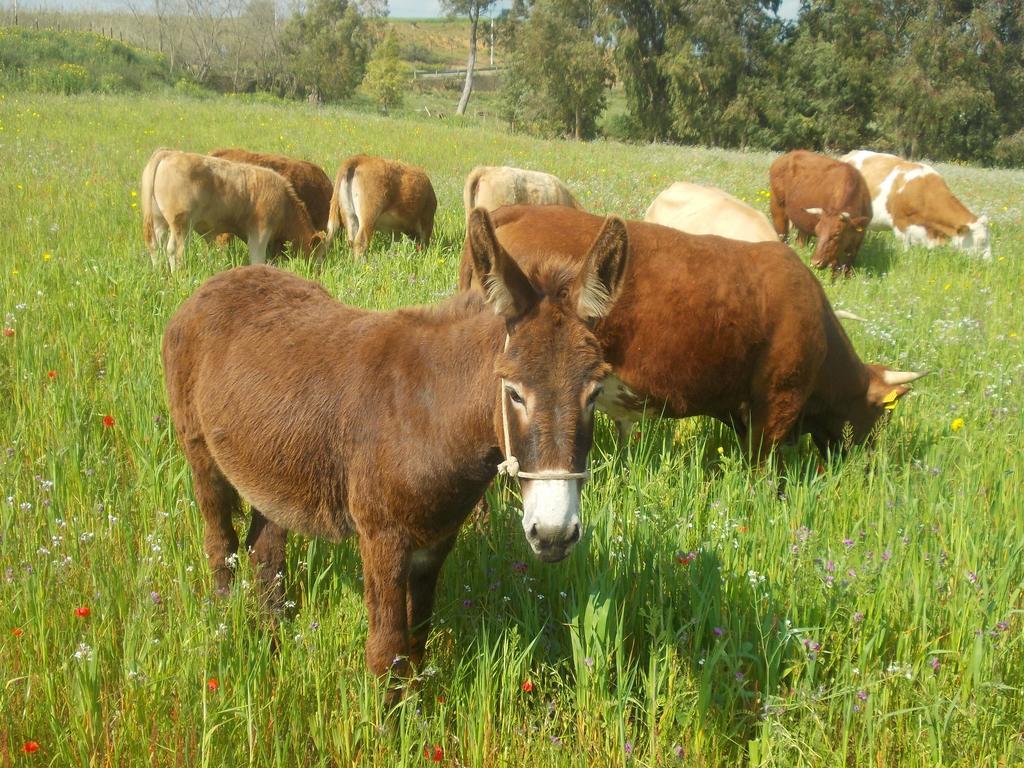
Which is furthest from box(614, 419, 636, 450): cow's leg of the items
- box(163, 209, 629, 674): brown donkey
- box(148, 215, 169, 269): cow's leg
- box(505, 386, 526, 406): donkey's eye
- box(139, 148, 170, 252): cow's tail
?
box(139, 148, 170, 252): cow's tail

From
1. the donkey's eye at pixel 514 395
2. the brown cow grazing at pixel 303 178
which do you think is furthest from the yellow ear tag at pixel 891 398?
the brown cow grazing at pixel 303 178

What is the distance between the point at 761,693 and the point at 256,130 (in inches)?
778

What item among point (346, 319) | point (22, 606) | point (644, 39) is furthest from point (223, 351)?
point (644, 39)

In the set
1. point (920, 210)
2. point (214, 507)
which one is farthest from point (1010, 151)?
point (214, 507)

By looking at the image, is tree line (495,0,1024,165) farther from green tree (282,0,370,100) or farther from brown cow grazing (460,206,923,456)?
brown cow grazing (460,206,923,456)

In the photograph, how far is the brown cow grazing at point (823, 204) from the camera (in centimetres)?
1109

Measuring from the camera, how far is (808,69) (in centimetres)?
5031

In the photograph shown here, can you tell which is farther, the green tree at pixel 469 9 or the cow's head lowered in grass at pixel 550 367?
the green tree at pixel 469 9

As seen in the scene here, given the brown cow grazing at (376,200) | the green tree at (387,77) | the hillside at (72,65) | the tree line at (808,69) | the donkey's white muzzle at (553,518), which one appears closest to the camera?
the donkey's white muzzle at (553,518)

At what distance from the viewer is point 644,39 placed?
5144 cm

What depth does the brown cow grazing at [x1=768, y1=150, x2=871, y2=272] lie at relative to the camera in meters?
11.1

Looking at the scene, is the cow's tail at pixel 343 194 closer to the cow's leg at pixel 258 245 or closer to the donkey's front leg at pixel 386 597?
the cow's leg at pixel 258 245

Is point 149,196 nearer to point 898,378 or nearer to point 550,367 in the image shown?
point 898,378

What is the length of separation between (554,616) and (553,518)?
1.37m
